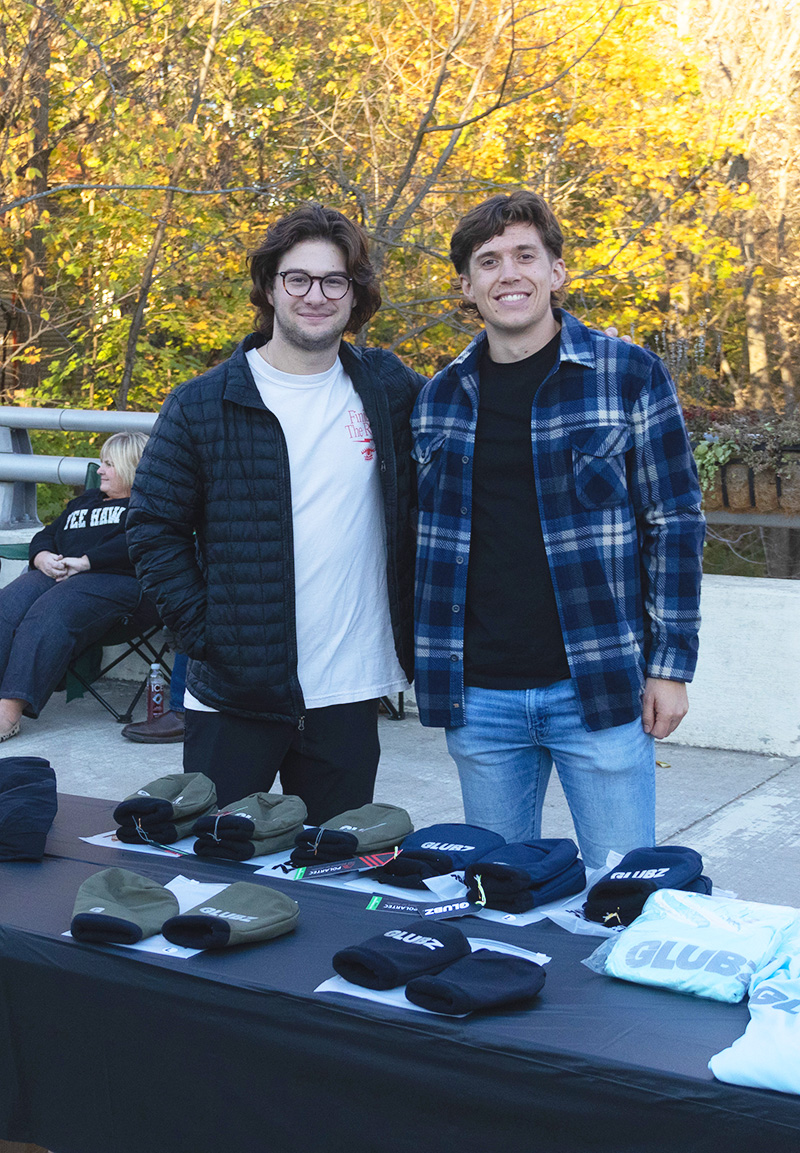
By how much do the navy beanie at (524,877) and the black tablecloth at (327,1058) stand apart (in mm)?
56

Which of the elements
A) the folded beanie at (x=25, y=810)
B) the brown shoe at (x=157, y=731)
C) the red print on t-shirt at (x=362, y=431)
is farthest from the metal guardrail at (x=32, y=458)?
the folded beanie at (x=25, y=810)

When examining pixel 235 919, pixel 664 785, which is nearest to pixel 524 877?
pixel 235 919

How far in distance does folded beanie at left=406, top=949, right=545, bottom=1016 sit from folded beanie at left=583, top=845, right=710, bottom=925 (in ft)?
0.81

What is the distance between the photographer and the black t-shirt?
2.53 m

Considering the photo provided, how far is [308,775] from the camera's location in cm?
289

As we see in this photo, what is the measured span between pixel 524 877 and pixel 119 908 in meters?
0.68

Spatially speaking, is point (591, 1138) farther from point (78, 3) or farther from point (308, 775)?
point (78, 3)

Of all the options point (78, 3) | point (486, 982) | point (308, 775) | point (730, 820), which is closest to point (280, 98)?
point (78, 3)

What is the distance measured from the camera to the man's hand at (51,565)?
5680 mm

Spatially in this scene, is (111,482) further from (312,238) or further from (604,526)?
(604,526)

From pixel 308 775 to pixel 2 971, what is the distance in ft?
3.48

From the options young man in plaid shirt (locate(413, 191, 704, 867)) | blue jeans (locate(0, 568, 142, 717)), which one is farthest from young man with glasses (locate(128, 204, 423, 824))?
blue jeans (locate(0, 568, 142, 717))

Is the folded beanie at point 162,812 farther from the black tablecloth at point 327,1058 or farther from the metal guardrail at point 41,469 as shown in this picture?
the metal guardrail at point 41,469

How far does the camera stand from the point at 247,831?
2.26 m
